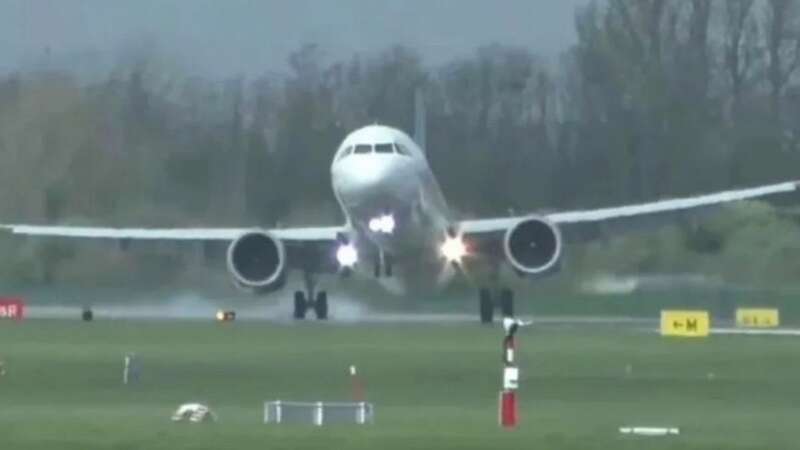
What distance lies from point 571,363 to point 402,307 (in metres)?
17.4

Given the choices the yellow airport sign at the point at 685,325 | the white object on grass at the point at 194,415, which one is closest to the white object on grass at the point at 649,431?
the white object on grass at the point at 194,415

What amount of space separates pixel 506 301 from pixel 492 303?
0.33m

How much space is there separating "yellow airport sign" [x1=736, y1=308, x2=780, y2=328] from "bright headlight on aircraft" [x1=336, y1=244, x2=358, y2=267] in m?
7.86

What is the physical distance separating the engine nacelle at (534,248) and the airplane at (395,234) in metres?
0.02

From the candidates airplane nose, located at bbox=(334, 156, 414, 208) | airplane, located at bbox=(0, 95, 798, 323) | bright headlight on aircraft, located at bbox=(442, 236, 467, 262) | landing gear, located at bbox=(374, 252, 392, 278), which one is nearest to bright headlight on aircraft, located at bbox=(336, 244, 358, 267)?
airplane, located at bbox=(0, 95, 798, 323)

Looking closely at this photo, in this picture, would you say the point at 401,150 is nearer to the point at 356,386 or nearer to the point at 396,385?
the point at 396,385

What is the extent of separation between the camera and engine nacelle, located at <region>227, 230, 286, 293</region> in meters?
60.9

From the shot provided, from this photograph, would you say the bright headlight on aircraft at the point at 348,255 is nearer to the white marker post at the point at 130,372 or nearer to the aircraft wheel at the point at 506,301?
the aircraft wheel at the point at 506,301

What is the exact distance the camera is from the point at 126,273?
6412cm

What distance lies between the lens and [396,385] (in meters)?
36.8

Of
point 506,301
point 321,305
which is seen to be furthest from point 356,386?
point 321,305

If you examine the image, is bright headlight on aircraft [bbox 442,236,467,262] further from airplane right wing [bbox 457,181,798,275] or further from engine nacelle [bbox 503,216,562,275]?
engine nacelle [bbox 503,216,562,275]

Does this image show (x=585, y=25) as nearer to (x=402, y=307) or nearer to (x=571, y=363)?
(x=402, y=307)

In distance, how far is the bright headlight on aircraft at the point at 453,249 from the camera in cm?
5781
